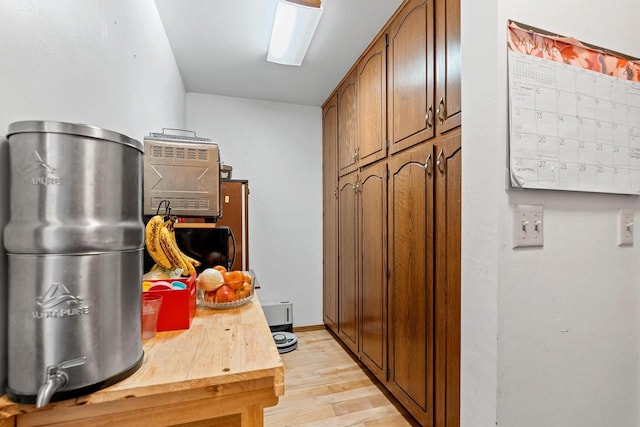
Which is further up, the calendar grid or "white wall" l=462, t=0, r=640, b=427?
the calendar grid

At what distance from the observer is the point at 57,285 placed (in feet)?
1.70

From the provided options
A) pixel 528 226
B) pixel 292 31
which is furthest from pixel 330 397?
pixel 292 31

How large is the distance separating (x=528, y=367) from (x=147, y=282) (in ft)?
3.89

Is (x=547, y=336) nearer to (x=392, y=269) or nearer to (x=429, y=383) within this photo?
(x=429, y=383)

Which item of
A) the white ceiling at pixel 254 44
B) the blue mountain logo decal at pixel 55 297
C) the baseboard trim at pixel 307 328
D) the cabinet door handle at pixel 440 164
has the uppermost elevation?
the white ceiling at pixel 254 44

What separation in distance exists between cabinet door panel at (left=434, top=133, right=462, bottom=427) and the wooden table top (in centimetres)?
93

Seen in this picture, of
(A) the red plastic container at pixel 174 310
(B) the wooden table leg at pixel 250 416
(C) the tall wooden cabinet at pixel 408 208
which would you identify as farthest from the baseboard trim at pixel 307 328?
(B) the wooden table leg at pixel 250 416

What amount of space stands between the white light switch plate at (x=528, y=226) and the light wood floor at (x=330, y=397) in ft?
4.62

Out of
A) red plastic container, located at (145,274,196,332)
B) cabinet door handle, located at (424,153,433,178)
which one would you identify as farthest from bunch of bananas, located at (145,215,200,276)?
cabinet door handle, located at (424,153,433,178)

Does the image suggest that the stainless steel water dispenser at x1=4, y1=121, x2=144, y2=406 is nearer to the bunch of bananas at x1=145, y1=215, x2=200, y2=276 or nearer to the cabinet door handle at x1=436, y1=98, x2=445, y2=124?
the bunch of bananas at x1=145, y1=215, x2=200, y2=276

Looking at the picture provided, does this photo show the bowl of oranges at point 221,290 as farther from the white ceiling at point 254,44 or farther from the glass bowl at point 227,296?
the white ceiling at point 254,44

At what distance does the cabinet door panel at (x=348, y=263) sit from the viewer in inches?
102

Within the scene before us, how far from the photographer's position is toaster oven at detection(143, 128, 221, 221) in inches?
52.1

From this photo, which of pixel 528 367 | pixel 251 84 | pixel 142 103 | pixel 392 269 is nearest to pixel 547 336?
pixel 528 367
